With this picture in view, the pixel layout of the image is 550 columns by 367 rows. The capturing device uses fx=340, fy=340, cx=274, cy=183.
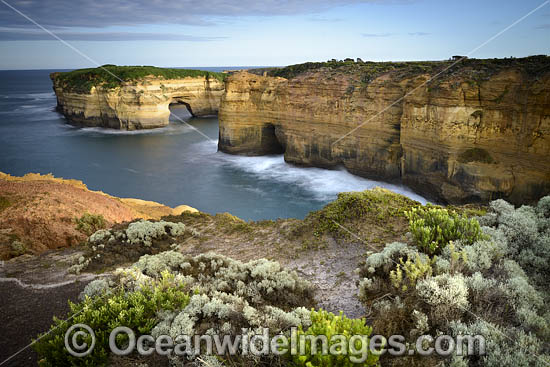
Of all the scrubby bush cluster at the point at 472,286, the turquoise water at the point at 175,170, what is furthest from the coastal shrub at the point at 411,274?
the turquoise water at the point at 175,170

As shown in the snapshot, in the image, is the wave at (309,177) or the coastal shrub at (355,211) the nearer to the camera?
the coastal shrub at (355,211)

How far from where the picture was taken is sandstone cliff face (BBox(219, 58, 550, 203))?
16578mm

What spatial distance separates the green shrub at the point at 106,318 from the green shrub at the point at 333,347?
2.24 meters

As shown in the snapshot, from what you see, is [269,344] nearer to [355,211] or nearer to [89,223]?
[355,211]

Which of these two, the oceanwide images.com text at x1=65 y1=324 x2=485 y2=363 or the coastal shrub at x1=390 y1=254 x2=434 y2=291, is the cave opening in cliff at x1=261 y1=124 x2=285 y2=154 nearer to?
the coastal shrub at x1=390 y1=254 x2=434 y2=291

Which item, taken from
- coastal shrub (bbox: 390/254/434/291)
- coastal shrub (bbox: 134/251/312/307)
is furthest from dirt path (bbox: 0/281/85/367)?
coastal shrub (bbox: 390/254/434/291)

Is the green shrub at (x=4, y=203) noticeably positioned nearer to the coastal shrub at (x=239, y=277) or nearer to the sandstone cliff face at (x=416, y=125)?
the coastal shrub at (x=239, y=277)

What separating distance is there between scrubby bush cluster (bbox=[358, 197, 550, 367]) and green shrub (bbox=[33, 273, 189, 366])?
314 cm

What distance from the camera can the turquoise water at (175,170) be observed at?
24.8 meters

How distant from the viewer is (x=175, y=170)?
106 ft

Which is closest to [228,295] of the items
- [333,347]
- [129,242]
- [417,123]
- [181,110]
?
[333,347]

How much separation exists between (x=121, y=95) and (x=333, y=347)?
2067 inches

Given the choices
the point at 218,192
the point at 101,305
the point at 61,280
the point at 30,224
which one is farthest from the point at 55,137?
the point at 101,305

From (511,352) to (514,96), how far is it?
55.1 ft
